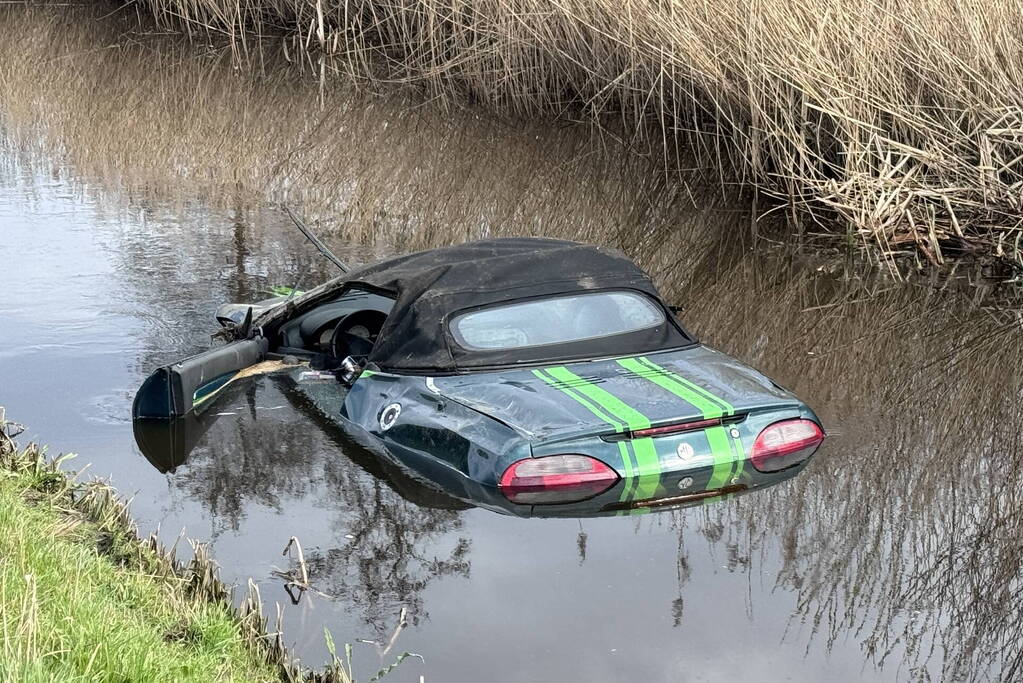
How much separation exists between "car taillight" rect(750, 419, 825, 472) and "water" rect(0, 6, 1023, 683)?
129 millimetres

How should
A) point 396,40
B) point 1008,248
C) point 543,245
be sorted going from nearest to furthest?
point 543,245, point 1008,248, point 396,40

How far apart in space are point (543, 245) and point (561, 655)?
337cm

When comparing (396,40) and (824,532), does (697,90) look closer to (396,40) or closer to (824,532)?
(396,40)

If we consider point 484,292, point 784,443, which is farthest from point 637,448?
point 484,292

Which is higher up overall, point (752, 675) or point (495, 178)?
point (495, 178)

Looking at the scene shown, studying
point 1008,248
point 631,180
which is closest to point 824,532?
point 1008,248

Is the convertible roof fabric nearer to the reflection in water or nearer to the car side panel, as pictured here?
the car side panel

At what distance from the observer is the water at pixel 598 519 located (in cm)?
557

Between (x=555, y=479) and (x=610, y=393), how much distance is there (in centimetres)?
61

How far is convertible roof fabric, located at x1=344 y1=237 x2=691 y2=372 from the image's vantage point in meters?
7.36

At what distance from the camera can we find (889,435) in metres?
7.98

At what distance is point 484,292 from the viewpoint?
7.55 meters

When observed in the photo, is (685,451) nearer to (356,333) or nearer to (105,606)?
(356,333)

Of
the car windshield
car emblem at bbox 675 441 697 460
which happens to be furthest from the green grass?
car emblem at bbox 675 441 697 460
